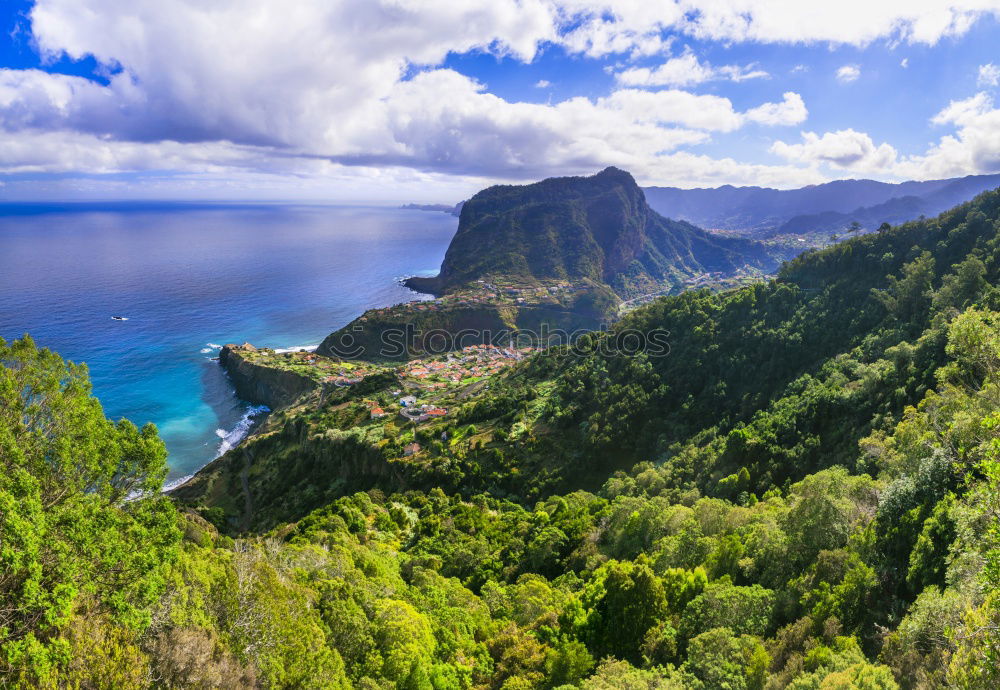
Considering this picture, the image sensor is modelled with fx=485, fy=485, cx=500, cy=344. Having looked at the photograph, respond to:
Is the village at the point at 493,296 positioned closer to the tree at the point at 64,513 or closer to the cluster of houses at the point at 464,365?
the cluster of houses at the point at 464,365

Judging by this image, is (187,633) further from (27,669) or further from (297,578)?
(297,578)

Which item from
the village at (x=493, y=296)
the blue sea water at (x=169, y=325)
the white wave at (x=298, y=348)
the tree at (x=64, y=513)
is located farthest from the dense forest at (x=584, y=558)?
the village at (x=493, y=296)

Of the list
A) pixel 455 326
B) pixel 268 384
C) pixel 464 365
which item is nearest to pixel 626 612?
pixel 268 384

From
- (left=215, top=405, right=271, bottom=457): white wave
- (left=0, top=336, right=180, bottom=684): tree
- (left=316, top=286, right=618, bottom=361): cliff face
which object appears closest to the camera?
(left=0, top=336, right=180, bottom=684): tree

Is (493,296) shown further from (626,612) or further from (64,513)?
(64,513)

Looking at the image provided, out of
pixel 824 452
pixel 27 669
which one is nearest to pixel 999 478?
pixel 27 669

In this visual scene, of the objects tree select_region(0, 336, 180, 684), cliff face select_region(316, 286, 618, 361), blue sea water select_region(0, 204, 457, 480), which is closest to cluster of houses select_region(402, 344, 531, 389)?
cliff face select_region(316, 286, 618, 361)

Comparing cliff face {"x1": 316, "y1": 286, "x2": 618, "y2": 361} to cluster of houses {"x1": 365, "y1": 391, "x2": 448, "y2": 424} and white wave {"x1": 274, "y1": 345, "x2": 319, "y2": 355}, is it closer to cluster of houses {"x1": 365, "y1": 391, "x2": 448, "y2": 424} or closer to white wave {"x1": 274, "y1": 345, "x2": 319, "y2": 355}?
white wave {"x1": 274, "y1": 345, "x2": 319, "y2": 355}
